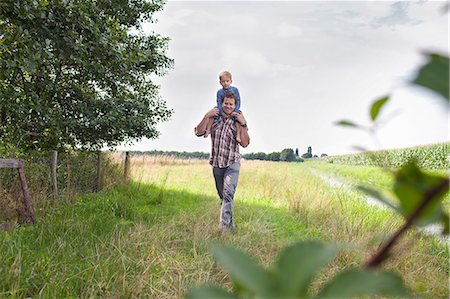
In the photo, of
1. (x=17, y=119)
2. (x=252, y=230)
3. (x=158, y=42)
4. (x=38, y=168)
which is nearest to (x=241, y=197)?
(x=252, y=230)

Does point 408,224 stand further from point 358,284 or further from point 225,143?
point 225,143

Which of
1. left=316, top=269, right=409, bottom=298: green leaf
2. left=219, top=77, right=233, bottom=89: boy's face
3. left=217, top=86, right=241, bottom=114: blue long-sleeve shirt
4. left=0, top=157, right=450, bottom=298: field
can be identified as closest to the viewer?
left=316, top=269, right=409, bottom=298: green leaf

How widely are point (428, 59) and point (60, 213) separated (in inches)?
202

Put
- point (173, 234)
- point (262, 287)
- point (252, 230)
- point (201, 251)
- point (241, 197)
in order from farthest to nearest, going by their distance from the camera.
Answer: point (241, 197), point (252, 230), point (173, 234), point (201, 251), point (262, 287)

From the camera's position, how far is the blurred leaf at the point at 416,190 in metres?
0.19

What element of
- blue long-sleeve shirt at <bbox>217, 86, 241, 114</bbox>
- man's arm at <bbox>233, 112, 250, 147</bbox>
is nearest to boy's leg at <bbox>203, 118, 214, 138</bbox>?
blue long-sleeve shirt at <bbox>217, 86, 241, 114</bbox>

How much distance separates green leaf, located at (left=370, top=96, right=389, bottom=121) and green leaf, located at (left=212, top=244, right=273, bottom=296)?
125 mm

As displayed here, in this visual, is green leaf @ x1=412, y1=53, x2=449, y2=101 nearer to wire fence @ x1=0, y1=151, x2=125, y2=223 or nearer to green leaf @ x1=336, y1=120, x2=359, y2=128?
green leaf @ x1=336, y1=120, x2=359, y2=128

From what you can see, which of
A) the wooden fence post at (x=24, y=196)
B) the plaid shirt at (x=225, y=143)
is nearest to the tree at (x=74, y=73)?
the wooden fence post at (x=24, y=196)

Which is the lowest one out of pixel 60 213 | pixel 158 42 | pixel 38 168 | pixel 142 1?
pixel 60 213

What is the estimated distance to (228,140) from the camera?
4.09 metres

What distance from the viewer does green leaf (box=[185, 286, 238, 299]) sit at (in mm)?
171

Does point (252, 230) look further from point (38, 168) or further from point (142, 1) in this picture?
point (142, 1)

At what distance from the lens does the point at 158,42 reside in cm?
1025
